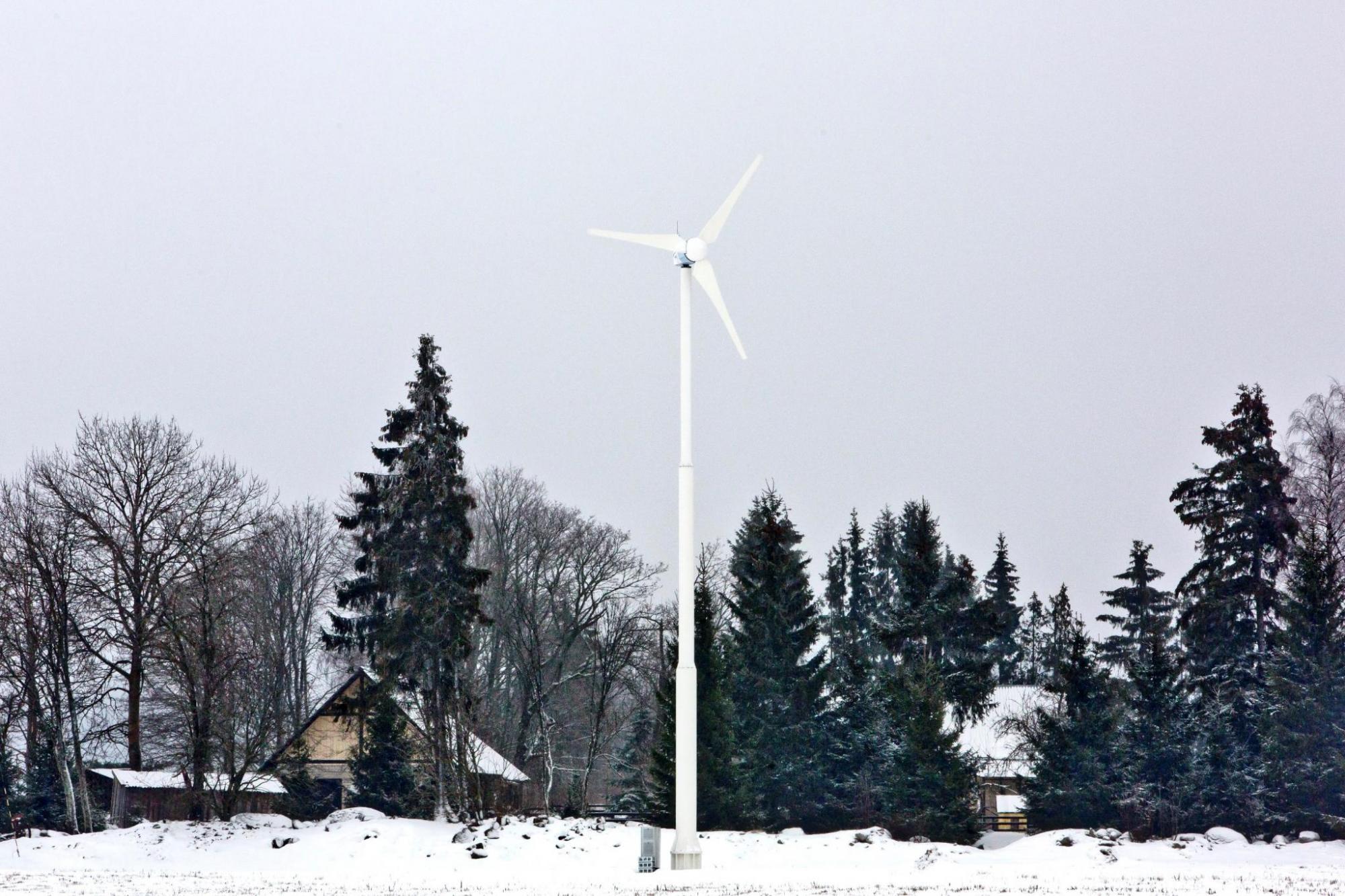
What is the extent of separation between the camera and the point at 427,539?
43969mm

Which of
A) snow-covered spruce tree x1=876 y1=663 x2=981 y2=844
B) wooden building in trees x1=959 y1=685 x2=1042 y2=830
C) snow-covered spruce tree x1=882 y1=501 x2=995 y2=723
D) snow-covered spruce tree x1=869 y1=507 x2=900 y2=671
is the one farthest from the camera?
snow-covered spruce tree x1=869 y1=507 x2=900 y2=671

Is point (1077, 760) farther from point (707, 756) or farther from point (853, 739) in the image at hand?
point (707, 756)

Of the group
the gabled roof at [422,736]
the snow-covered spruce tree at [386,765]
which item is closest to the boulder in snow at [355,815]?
the gabled roof at [422,736]

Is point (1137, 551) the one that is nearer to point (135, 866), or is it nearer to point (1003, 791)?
point (1003, 791)

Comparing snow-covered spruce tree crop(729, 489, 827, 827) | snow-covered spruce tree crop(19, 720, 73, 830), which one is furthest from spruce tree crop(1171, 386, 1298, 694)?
snow-covered spruce tree crop(19, 720, 73, 830)

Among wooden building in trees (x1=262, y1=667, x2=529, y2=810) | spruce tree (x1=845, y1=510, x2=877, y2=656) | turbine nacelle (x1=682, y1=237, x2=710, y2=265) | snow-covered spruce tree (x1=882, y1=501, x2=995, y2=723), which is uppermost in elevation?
spruce tree (x1=845, y1=510, x2=877, y2=656)

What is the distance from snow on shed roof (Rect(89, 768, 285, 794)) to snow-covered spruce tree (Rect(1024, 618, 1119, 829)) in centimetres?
2410

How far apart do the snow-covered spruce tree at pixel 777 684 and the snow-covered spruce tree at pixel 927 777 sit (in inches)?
143

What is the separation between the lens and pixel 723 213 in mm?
31141

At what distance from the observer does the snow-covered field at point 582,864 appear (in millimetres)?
23688

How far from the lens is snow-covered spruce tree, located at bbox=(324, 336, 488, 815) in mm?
43531

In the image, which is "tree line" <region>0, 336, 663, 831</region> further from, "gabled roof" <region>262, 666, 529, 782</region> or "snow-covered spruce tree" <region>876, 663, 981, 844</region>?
"snow-covered spruce tree" <region>876, 663, 981, 844</region>

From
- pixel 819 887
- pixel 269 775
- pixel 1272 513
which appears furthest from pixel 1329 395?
pixel 269 775

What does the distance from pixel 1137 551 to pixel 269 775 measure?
140 feet
